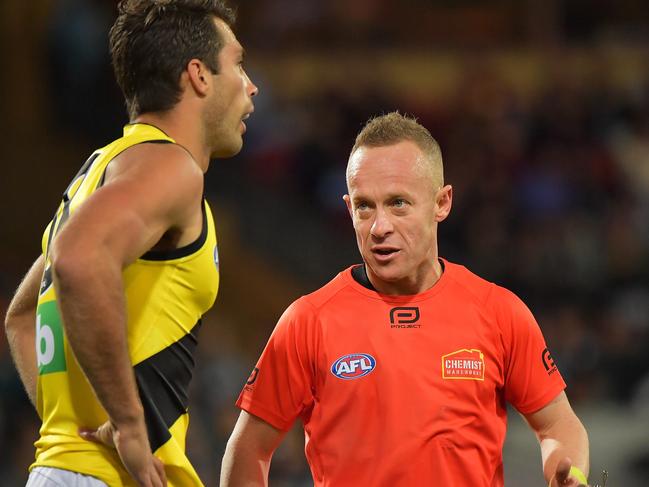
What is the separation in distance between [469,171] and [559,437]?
21.0ft

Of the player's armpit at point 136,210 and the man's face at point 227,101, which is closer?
the player's armpit at point 136,210

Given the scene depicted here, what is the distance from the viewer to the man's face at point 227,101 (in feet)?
9.27

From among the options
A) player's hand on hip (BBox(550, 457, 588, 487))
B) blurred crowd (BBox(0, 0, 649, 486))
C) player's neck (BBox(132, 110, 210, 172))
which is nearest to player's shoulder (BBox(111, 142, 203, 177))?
player's neck (BBox(132, 110, 210, 172))

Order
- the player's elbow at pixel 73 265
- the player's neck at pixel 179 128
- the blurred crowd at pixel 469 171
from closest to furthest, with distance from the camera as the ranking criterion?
1. the player's elbow at pixel 73 265
2. the player's neck at pixel 179 128
3. the blurred crowd at pixel 469 171

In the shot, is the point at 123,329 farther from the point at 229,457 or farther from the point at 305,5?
the point at 305,5

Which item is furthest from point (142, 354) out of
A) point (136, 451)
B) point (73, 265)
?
point (73, 265)

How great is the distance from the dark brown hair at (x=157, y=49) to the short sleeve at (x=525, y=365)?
1.03m

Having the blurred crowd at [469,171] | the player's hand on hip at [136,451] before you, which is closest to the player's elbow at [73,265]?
the player's hand on hip at [136,451]

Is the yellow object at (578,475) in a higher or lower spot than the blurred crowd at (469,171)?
lower

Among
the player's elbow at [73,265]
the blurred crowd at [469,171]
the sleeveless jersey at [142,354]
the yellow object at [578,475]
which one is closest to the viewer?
the player's elbow at [73,265]

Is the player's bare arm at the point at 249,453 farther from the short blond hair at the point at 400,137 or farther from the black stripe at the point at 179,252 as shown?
the short blond hair at the point at 400,137

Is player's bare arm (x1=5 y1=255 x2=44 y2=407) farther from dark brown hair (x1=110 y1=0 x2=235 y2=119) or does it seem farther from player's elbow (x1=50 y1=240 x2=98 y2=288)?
player's elbow (x1=50 y1=240 x2=98 y2=288)

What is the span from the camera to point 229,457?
3045mm

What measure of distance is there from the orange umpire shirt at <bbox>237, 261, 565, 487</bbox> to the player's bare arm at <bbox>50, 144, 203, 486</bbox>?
59 centimetres
